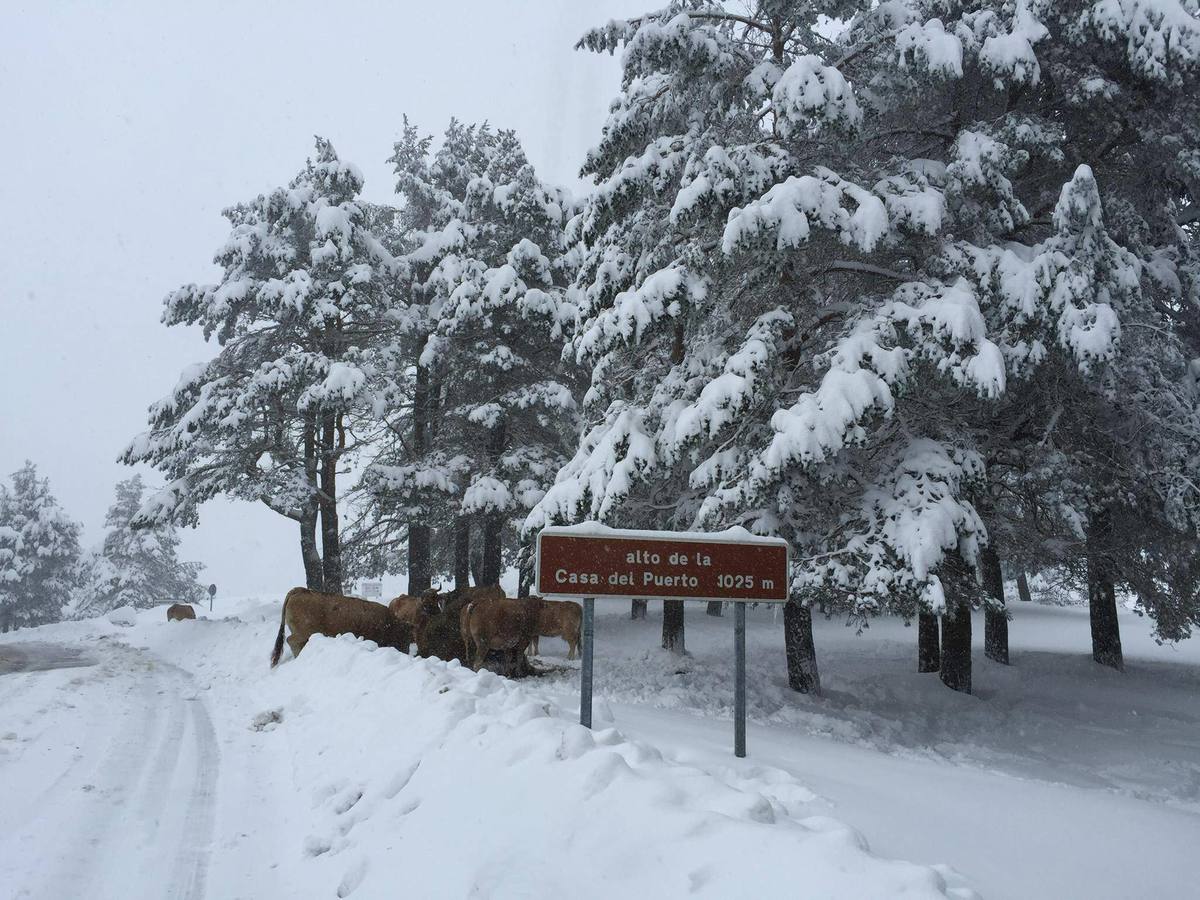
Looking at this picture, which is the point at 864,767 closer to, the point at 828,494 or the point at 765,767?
the point at 765,767

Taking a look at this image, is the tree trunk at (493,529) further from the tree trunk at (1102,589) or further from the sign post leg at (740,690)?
the sign post leg at (740,690)

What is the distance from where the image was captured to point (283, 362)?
18.2 meters

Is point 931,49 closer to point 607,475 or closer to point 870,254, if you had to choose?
point 870,254

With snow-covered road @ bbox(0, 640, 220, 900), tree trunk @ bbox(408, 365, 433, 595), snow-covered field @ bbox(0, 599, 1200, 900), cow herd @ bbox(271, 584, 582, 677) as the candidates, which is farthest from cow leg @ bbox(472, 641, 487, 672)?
tree trunk @ bbox(408, 365, 433, 595)

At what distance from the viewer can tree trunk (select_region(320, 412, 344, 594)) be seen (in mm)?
19594

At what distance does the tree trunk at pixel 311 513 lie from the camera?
19.0 metres

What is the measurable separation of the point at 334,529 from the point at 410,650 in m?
7.37

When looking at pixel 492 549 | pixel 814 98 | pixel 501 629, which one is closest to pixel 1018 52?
pixel 814 98

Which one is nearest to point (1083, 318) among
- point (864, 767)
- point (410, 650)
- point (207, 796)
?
point (864, 767)

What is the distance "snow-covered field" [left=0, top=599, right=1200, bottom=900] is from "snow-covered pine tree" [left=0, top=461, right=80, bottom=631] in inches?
1468

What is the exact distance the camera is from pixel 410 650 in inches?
534

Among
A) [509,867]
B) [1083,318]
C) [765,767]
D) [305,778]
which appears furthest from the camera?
[1083,318]

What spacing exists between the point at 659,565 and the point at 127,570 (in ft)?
155

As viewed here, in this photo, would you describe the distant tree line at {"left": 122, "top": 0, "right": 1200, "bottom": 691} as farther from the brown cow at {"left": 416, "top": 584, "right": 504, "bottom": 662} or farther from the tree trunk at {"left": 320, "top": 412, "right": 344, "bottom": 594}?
the tree trunk at {"left": 320, "top": 412, "right": 344, "bottom": 594}
